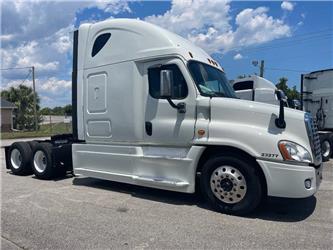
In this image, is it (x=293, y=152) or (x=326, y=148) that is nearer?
(x=293, y=152)

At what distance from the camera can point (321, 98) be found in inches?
486

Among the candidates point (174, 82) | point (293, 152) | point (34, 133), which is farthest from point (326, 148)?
point (34, 133)

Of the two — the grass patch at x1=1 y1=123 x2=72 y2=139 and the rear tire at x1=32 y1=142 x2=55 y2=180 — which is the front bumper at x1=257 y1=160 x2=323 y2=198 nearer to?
the rear tire at x1=32 y1=142 x2=55 y2=180

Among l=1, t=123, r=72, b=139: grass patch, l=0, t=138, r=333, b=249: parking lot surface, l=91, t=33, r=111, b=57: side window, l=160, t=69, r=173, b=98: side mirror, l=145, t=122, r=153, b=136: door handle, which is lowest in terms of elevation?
l=1, t=123, r=72, b=139: grass patch

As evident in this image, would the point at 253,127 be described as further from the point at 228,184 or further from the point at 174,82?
the point at 174,82

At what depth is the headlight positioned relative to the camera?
4883 millimetres

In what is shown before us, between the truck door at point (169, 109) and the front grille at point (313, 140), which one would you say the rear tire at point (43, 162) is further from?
the front grille at point (313, 140)


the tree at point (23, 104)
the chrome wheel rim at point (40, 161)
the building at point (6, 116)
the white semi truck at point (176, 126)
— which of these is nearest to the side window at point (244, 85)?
the white semi truck at point (176, 126)

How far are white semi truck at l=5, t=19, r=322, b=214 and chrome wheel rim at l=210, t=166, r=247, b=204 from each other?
2 cm

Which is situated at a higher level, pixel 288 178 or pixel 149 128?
pixel 149 128

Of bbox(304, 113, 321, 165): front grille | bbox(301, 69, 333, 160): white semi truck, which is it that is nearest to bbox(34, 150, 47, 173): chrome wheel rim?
bbox(304, 113, 321, 165): front grille

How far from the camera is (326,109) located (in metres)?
12.2

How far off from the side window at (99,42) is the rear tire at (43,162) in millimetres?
2677

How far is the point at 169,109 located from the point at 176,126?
327mm
